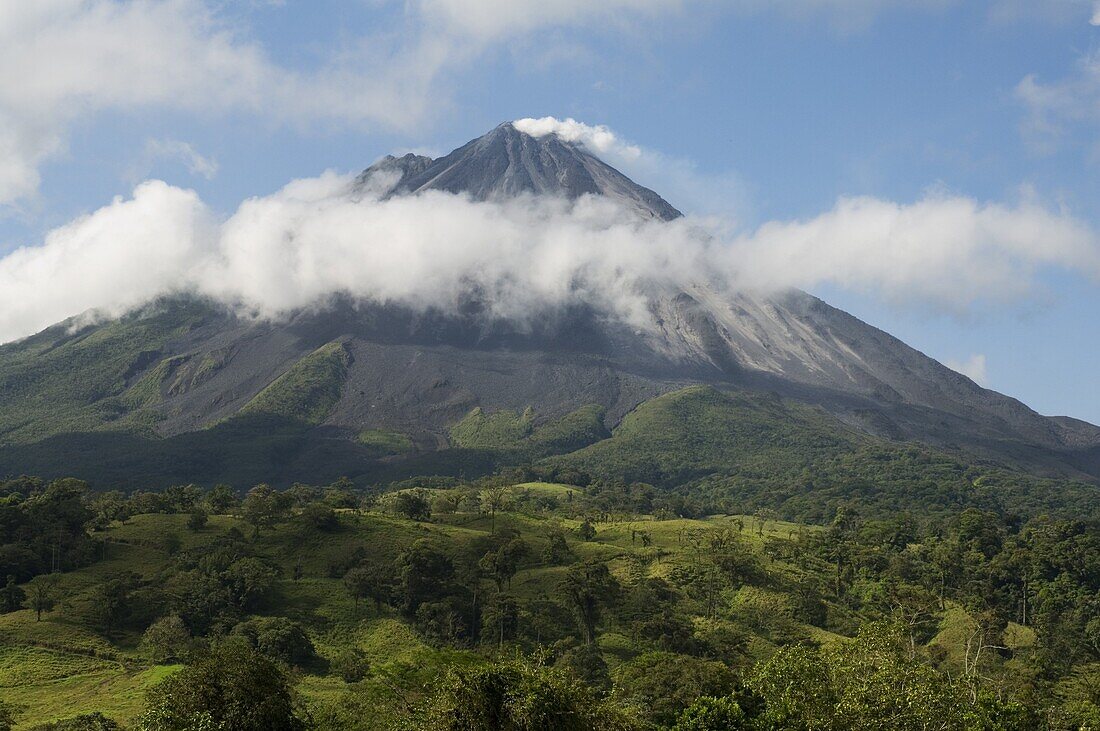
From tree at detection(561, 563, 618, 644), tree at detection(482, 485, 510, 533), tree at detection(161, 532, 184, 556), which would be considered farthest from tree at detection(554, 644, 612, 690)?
tree at detection(161, 532, 184, 556)

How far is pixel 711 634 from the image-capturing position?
71.9 metres

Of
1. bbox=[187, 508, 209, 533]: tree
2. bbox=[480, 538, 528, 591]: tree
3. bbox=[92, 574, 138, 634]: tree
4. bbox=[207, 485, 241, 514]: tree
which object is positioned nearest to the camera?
bbox=[92, 574, 138, 634]: tree

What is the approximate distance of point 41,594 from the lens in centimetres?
6756

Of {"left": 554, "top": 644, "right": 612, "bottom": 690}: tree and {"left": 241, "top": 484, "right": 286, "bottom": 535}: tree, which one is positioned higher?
{"left": 241, "top": 484, "right": 286, "bottom": 535}: tree

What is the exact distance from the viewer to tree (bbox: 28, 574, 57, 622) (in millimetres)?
66000

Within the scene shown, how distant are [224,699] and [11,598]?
1680 inches

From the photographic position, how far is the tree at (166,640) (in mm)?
61344

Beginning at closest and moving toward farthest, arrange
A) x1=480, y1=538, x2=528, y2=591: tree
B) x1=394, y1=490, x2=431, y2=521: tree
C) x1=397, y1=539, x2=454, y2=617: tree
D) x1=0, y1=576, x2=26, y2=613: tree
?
1. x1=0, y1=576, x2=26, y2=613: tree
2. x1=397, y1=539, x2=454, y2=617: tree
3. x1=480, y1=538, x2=528, y2=591: tree
4. x1=394, y1=490, x2=431, y2=521: tree

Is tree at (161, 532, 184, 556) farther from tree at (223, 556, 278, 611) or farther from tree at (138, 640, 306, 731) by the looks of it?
tree at (138, 640, 306, 731)

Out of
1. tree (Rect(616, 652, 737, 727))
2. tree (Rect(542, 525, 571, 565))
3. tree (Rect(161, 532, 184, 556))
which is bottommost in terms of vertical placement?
tree (Rect(161, 532, 184, 556))

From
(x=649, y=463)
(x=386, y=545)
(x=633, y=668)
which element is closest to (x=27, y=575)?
(x=386, y=545)

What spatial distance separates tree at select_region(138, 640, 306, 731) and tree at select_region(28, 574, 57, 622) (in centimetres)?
3615

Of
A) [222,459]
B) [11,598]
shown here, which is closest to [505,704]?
[11,598]

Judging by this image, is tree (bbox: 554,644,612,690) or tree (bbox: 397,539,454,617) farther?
tree (bbox: 397,539,454,617)
